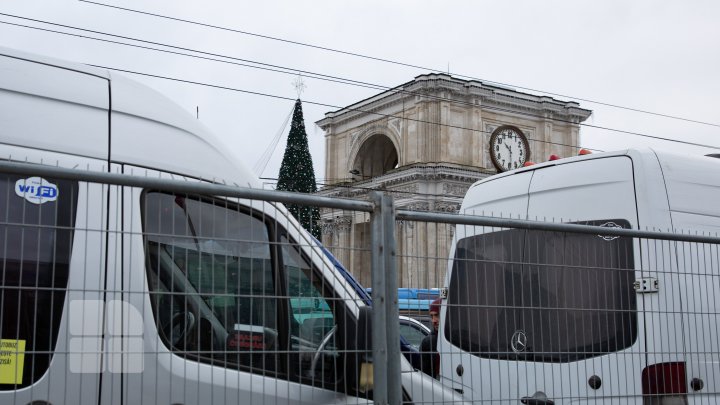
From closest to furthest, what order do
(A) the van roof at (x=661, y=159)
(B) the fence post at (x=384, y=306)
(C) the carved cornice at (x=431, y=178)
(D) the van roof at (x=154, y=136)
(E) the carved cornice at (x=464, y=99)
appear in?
1. (B) the fence post at (x=384, y=306)
2. (D) the van roof at (x=154, y=136)
3. (A) the van roof at (x=661, y=159)
4. (E) the carved cornice at (x=464, y=99)
5. (C) the carved cornice at (x=431, y=178)

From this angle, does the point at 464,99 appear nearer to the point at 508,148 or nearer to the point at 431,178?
the point at 508,148

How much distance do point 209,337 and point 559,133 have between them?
3855 cm

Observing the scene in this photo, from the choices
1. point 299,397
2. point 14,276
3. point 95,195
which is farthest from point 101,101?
point 299,397

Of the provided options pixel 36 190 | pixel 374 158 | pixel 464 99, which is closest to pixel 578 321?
pixel 36 190

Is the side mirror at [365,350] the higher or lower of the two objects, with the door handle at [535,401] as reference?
higher

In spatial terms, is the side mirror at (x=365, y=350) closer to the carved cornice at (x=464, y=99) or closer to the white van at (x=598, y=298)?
the white van at (x=598, y=298)

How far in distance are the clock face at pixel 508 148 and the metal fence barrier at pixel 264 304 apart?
3394cm

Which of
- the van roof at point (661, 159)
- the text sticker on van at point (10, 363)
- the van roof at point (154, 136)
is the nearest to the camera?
the text sticker on van at point (10, 363)

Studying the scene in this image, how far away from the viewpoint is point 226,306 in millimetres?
3383

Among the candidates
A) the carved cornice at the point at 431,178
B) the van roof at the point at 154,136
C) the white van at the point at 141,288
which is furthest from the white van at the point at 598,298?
the carved cornice at the point at 431,178

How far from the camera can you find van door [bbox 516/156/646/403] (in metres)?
4.04

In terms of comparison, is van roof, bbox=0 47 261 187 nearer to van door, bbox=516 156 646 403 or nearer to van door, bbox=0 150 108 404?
van door, bbox=0 150 108 404

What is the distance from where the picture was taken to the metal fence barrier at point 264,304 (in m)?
3.18

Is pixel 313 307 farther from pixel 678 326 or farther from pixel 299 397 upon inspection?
pixel 678 326
